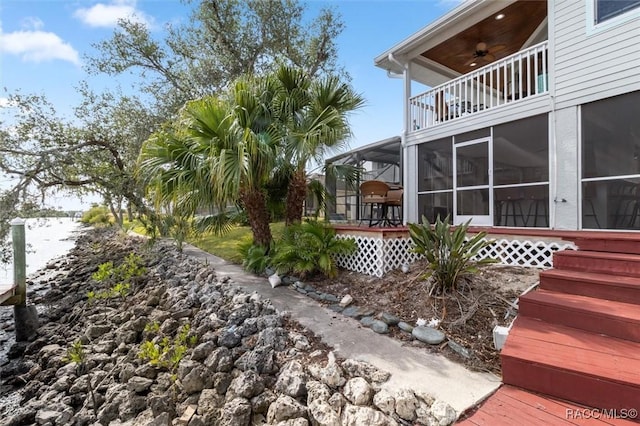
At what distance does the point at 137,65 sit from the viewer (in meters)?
13.1

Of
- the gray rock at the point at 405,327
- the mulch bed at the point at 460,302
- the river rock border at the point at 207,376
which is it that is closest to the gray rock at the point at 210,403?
the river rock border at the point at 207,376

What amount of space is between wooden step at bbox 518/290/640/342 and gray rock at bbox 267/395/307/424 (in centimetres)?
249

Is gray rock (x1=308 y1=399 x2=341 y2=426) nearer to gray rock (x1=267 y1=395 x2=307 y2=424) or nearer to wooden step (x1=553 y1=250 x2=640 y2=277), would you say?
gray rock (x1=267 y1=395 x2=307 y2=424)

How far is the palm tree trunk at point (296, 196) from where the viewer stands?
6172 millimetres

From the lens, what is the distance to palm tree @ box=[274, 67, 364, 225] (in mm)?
5707

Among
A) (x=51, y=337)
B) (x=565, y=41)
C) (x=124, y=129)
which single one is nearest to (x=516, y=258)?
(x=565, y=41)

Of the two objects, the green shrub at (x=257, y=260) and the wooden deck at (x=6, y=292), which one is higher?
the green shrub at (x=257, y=260)

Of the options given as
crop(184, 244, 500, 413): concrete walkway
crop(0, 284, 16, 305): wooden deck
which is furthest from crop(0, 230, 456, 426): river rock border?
crop(0, 284, 16, 305): wooden deck

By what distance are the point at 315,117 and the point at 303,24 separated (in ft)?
30.3

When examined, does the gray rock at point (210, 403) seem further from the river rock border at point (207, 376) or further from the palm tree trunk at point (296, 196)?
the palm tree trunk at point (296, 196)

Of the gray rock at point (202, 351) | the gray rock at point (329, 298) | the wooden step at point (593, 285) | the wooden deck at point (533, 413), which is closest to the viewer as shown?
the wooden deck at point (533, 413)

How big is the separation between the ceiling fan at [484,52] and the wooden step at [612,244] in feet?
21.0

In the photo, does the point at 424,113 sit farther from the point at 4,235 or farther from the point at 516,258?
the point at 4,235

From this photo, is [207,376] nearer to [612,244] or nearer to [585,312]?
[585,312]
